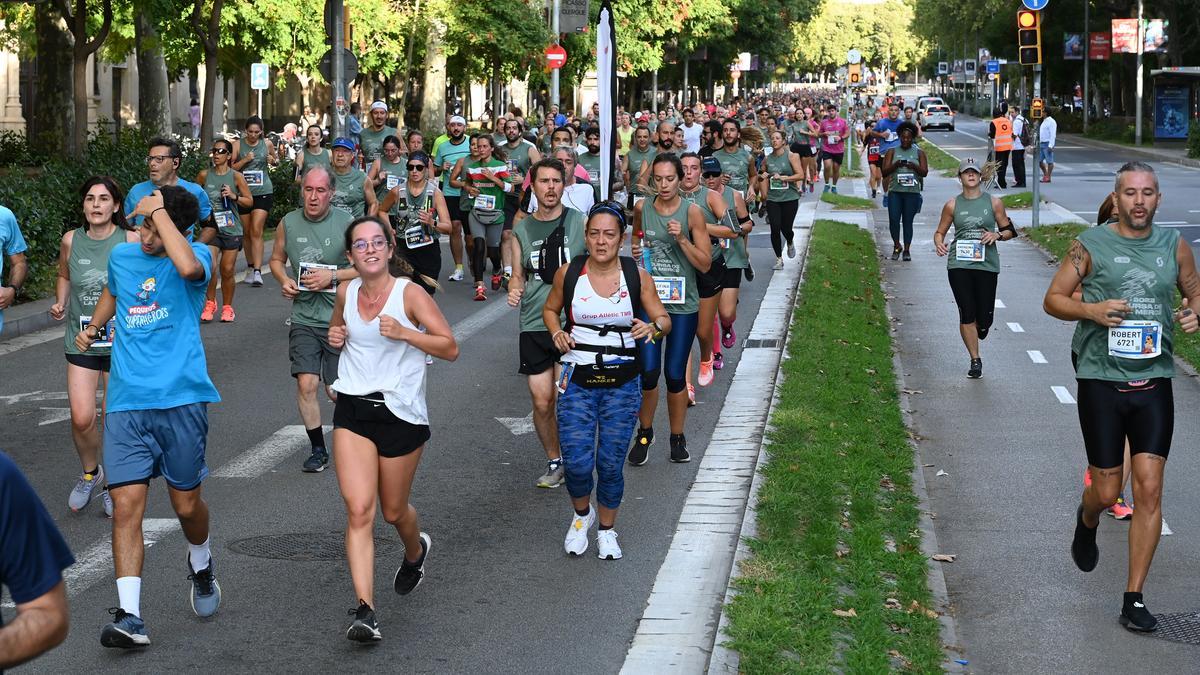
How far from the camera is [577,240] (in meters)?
9.23

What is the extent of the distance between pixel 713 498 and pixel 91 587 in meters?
2.97

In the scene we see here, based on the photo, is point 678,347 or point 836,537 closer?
point 836,537

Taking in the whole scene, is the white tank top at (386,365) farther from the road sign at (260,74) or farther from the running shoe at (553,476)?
the road sign at (260,74)

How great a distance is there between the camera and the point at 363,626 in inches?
244

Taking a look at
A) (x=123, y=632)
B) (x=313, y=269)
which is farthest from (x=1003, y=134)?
(x=123, y=632)

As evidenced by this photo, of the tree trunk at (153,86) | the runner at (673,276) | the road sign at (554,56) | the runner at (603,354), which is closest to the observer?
the runner at (603,354)

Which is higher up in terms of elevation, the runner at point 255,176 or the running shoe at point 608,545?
the runner at point 255,176

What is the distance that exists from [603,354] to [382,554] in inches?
55.2

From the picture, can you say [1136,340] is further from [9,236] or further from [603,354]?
[9,236]

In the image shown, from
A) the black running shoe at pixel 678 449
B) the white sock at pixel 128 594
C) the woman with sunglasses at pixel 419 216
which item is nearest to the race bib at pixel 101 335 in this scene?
the white sock at pixel 128 594

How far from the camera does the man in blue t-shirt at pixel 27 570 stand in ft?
9.61

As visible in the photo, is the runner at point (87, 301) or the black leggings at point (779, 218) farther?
the black leggings at point (779, 218)

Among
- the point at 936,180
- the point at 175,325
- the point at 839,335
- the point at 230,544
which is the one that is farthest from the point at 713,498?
the point at 936,180

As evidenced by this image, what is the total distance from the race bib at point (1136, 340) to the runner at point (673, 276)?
117 inches
